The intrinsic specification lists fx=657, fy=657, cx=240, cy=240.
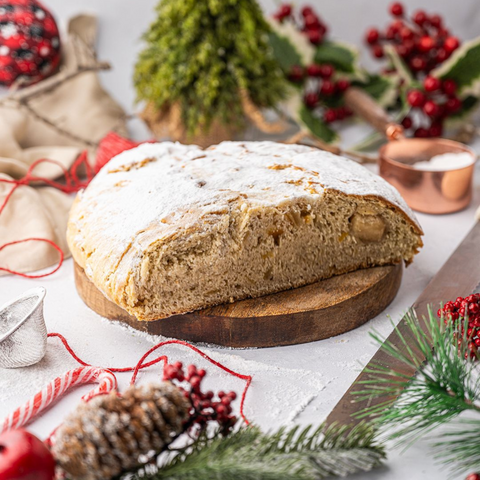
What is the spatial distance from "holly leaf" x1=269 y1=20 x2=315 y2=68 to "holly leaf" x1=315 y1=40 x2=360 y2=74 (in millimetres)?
70

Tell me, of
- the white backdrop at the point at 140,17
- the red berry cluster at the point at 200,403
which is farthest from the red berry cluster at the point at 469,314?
the white backdrop at the point at 140,17

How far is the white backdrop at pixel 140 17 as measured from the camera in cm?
443

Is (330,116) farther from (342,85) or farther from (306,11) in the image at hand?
(306,11)

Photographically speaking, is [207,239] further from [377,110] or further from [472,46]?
[472,46]

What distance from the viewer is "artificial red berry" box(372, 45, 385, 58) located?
4.09m

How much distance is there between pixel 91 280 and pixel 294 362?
734 millimetres

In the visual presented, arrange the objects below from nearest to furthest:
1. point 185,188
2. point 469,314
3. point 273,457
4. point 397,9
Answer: point 273,457 < point 469,314 < point 185,188 < point 397,9

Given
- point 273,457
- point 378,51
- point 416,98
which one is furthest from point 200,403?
point 378,51

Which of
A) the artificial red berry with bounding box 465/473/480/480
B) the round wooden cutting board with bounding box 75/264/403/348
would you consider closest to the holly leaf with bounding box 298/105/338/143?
the round wooden cutting board with bounding box 75/264/403/348

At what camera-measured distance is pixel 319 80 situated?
3.97m

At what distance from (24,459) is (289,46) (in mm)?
3088

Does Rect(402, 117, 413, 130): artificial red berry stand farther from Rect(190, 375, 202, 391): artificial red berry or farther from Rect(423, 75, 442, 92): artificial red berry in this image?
Rect(190, 375, 202, 391): artificial red berry

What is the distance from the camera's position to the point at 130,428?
1383 millimetres

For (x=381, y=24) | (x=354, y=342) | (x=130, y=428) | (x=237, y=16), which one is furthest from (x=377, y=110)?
(x=130, y=428)
